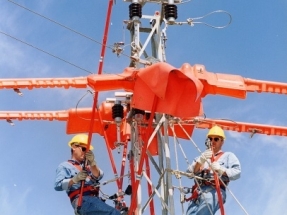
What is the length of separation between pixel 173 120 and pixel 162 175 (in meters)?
0.92

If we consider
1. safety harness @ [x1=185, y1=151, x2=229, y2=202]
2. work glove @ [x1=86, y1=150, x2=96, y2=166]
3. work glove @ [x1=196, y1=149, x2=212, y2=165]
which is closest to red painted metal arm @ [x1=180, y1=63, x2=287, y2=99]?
work glove @ [x1=196, y1=149, x2=212, y2=165]

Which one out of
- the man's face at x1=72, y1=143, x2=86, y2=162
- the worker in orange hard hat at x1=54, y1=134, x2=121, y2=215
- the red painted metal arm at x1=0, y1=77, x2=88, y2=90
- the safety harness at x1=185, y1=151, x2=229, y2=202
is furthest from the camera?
the red painted metal arm at x1=0, y1=77, x2=88, y2=90

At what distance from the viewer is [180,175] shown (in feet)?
28.1

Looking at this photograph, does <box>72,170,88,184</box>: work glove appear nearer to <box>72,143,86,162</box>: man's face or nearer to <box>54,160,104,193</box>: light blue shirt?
<box>54,160,104,193</box>: light blue shirt

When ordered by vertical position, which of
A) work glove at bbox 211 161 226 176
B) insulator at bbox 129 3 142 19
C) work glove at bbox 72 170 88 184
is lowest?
work glove at bbox 72 170 88 184

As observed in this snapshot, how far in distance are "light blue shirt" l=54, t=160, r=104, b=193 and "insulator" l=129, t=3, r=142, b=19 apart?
234cm

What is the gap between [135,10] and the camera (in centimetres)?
909

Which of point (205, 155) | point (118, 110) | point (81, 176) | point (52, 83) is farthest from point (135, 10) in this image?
point (81, 176)

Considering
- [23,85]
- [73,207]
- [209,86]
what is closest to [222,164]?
[209,86]

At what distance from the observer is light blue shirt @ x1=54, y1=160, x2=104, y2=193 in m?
8.49

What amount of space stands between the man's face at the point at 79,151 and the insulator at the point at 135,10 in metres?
2.03

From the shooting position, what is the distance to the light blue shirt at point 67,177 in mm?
8492

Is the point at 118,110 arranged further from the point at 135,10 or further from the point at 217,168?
the point at 217,168

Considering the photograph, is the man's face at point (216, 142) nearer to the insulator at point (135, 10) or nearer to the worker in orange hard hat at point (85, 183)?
the worker in orange hard hat at point (85, 183)
